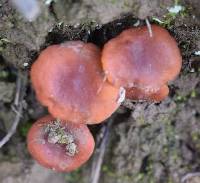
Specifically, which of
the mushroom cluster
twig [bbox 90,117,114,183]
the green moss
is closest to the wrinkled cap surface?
the mushroom cluster

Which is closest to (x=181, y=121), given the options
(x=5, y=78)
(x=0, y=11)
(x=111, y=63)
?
(x=111, y=63)

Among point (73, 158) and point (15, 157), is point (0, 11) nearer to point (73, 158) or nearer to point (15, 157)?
point (73, 158)

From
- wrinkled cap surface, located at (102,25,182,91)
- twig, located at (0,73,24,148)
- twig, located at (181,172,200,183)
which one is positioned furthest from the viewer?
twig, located at (181,172,200,183)

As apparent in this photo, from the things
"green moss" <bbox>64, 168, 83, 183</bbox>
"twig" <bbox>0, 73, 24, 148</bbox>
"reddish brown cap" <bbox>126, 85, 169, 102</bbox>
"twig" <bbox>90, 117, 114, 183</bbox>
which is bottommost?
"green moss" <bbox>64, 168, 83, 183</bbox>

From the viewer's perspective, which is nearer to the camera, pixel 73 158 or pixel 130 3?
pixel 130 3

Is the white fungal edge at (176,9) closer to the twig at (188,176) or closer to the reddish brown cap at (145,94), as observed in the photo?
the reddish brown cap at (145,94)

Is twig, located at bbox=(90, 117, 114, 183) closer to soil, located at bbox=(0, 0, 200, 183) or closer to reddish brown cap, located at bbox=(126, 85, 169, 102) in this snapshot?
soil, located at bbox=(0, 0, 200, 183)

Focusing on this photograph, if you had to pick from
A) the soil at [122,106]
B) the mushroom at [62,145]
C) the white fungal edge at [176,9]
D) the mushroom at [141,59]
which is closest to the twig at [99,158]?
the soil at [122,106]
